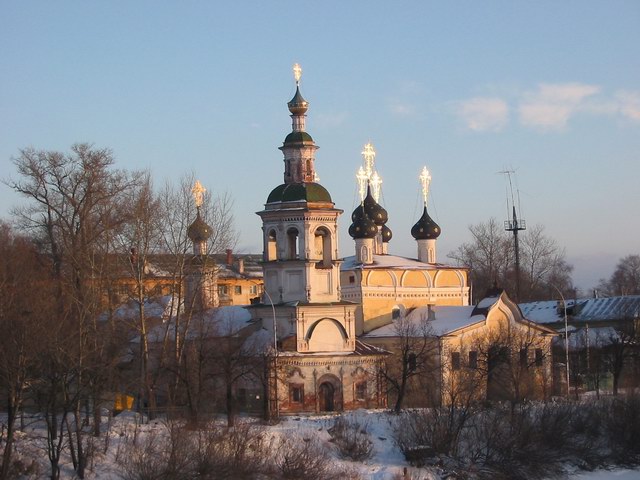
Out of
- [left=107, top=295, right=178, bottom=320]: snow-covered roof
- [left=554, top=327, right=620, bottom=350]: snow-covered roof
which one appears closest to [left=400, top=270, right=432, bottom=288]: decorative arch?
[left=554, top=327, right=620, bottom=350]: snow-covered roof

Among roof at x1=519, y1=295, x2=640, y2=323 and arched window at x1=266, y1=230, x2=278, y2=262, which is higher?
arched window at x1=266, y1=230, x2=278, y2=262

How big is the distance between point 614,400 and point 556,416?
321cm

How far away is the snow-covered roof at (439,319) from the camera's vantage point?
48125 mm

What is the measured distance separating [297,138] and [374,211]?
463 inches

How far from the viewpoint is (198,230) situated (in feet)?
141

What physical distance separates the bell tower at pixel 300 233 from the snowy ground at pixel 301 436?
211 inches

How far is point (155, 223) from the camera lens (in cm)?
4022

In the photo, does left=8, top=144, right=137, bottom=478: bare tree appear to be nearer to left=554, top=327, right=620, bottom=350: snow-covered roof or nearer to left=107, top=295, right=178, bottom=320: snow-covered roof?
left=107, top=295, right=178, bottom=320: snow-covered roof

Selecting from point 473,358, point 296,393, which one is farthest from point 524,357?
point 296,393

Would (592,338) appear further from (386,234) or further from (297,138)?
(297,138)

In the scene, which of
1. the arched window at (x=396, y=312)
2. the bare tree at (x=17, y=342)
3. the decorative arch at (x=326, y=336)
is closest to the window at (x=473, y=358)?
the arched window at (x=396, y=312)

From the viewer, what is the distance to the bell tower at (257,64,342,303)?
142 feet

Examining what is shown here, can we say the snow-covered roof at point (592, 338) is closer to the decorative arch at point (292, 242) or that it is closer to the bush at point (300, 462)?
the decorative arch at point (292, 242)

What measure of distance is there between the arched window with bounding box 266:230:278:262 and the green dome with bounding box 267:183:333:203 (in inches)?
46.9
